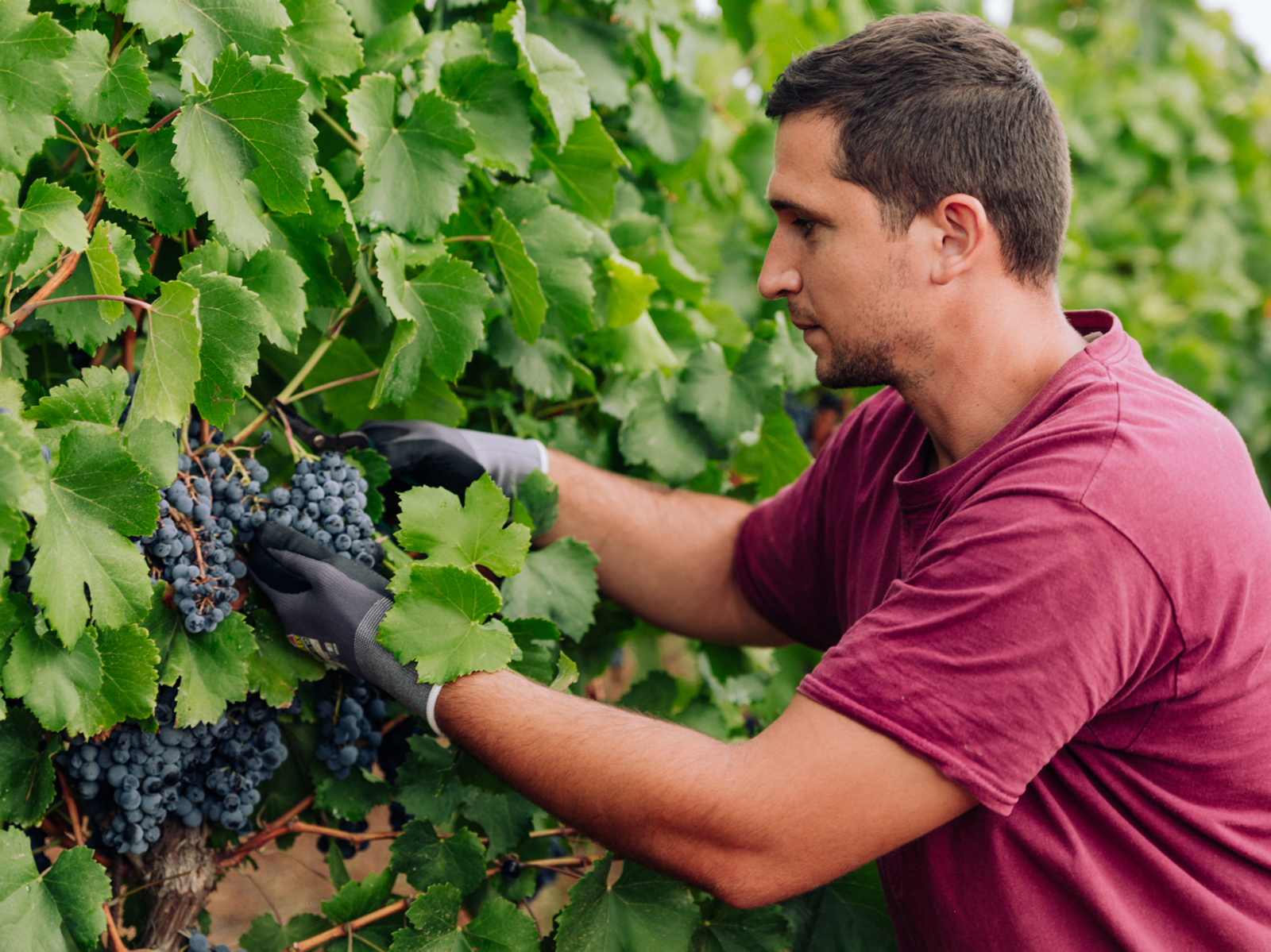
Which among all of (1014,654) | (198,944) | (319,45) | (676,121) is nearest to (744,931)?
(1014,654)

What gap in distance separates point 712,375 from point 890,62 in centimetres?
66

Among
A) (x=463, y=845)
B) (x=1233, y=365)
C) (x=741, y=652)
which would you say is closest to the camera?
(x=463, y=845)

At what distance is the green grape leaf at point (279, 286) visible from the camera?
140cm

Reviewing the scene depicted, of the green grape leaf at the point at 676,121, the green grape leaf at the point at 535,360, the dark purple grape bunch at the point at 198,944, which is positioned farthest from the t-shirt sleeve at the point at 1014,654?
the green grape leaf at the point at 676,121

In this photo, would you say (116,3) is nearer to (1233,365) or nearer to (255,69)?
(255,69)

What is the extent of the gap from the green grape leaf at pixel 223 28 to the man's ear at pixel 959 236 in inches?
39.4

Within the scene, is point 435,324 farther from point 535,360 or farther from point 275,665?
point 275,665

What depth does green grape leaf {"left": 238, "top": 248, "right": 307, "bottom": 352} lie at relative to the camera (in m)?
1.40

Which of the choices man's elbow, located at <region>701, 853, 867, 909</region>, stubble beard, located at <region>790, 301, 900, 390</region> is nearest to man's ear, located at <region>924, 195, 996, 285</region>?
stubble beard, located at <region>790, 301, 900, 390</region>

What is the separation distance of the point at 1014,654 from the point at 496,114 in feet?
3.89

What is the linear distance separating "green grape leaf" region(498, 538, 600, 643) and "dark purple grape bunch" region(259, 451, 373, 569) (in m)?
0.25

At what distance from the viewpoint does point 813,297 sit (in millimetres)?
1698

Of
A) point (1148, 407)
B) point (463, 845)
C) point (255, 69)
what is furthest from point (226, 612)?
point (1148, 407)

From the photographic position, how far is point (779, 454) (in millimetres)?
2275
